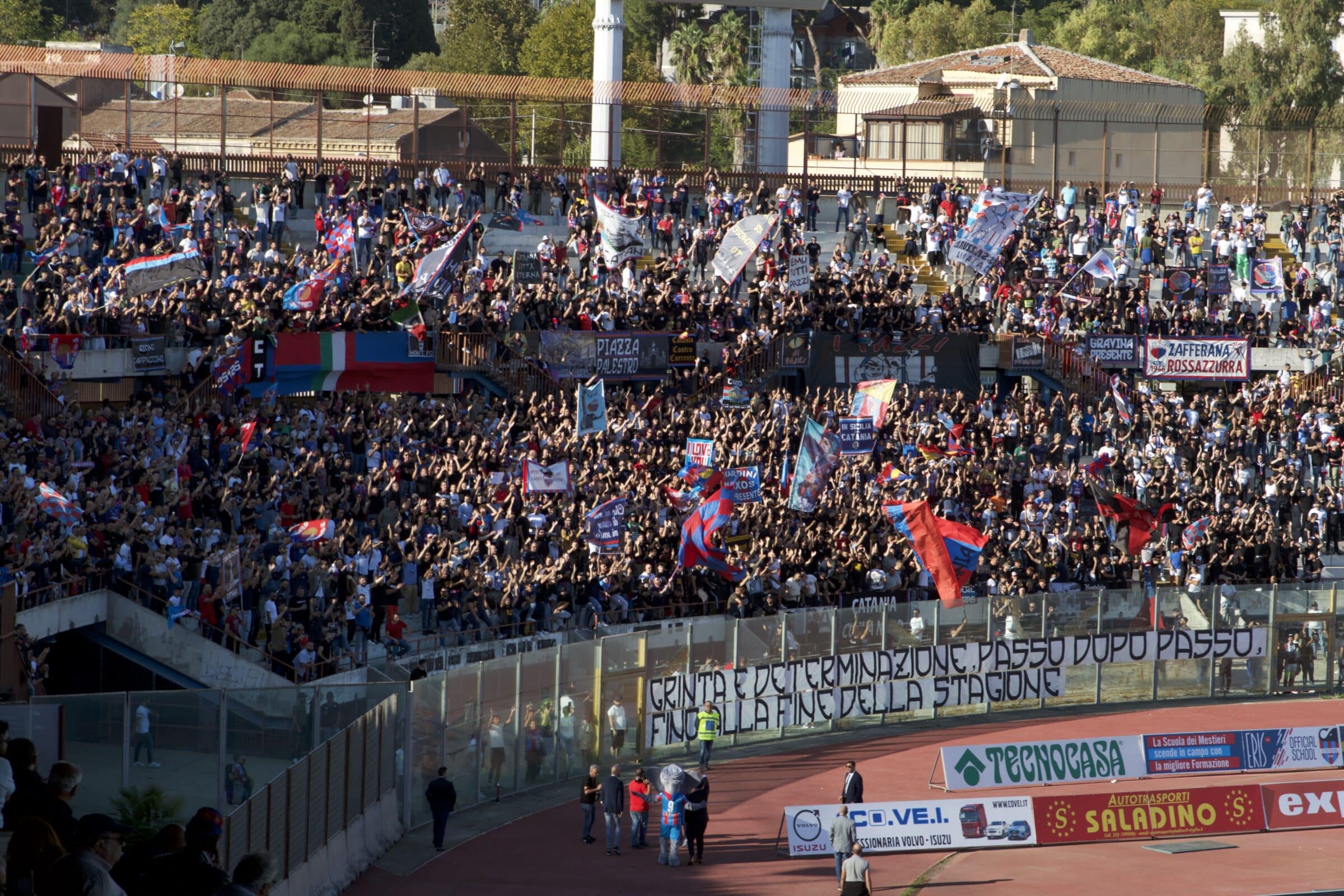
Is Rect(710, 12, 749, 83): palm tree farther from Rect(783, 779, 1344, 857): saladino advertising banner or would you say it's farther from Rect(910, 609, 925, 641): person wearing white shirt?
Rect(783, 779, 1344, 857): saladino advertising banner

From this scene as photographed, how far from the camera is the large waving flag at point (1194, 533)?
39.1 metres

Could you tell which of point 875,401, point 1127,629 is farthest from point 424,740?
point 875,401

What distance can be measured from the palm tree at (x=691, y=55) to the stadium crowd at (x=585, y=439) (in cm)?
3805

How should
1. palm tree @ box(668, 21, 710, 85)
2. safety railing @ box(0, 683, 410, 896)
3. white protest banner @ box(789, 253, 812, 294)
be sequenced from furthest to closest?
palm tree @ box(668, 21, 710, 85)
white protest banner @ box(789, 253, 812, 294)
safety railing @ box(0, 683, 410, 896)

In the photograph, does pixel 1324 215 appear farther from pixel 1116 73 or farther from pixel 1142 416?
pixel 1116 73

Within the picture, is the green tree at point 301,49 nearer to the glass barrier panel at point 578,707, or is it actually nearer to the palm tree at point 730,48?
the palm tree at point 730,48

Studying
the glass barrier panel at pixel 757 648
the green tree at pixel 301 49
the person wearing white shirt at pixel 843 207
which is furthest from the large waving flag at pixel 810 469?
the green tree at pixel 301 49

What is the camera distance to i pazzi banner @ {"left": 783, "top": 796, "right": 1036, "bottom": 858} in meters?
24.2

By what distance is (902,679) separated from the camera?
33.5 m

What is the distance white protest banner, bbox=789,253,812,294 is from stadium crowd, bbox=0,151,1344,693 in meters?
0.90

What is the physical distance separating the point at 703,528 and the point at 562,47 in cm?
6193

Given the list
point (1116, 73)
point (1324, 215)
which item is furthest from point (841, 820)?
point (1116, 73)

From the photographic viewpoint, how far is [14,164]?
136ft

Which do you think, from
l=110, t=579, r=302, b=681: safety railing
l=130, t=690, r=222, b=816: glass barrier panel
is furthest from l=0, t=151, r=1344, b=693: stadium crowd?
l=130, t=690, r=222, b=816: glass barrier panel
